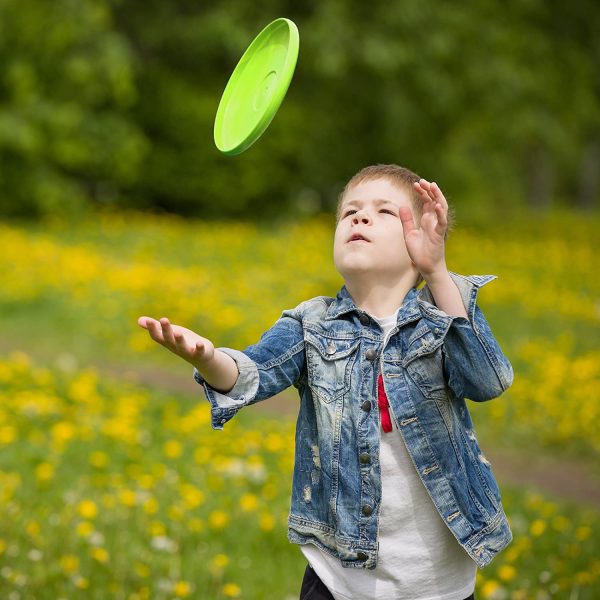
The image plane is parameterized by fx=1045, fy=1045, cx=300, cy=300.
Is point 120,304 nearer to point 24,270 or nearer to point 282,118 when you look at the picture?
point 24,270

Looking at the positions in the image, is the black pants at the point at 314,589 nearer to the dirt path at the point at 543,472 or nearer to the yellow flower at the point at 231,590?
the yellow flower at the point at 231,590

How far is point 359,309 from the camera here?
2.33 metres

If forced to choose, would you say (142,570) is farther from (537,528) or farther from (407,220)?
(407,220)

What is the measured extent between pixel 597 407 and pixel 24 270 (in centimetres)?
569

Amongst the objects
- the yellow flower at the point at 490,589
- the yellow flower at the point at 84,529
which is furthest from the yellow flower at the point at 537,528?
the yellow flower at the point at 84,529

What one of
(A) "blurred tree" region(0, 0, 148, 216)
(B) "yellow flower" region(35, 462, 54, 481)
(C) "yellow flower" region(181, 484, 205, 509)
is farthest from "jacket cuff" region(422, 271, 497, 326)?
(A) "blurred tree" region(0, 0, 148, 216)

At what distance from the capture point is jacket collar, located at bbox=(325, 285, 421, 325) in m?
2.27

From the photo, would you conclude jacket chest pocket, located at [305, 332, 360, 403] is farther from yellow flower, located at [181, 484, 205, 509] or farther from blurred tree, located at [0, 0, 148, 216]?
blurred tree, located at [0, 0, 148, 216]

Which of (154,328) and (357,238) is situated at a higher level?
(357,238)

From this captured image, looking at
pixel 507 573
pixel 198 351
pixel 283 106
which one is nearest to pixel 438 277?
pixel 198 351

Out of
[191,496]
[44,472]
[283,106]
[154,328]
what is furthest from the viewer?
[283,106]

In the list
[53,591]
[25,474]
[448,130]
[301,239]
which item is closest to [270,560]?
[53,591]

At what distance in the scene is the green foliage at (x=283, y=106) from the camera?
14250 millimetres

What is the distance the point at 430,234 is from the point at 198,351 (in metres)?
0.54
